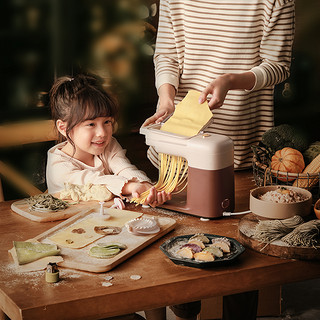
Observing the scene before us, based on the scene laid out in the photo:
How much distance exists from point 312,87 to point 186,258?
3.53 meters

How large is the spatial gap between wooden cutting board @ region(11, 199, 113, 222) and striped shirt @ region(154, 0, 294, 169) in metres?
0.64

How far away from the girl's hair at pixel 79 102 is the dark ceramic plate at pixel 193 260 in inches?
29.7

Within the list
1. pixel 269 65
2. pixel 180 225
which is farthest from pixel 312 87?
pixel 180 225

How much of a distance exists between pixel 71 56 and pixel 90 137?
1.81m

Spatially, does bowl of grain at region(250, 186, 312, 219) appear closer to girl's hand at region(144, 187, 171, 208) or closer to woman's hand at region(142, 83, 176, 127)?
girl's hand at region(144, 187, 171, 208)

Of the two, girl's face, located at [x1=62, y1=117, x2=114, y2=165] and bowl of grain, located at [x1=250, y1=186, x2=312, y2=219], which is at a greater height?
girl's face, located at [x1=62, y1=117, x2=114, y2=165]

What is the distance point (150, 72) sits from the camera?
4.17 m

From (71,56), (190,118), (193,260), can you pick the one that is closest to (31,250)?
(193,260)

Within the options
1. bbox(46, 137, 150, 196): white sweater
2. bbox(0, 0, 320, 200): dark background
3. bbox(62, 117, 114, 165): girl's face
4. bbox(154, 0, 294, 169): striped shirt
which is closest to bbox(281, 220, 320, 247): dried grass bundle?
bbox(46, 137, 150, 196): white sweater

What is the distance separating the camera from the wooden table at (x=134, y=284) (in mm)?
1311

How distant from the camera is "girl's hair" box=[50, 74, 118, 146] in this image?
218 centimetres

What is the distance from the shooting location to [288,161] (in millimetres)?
1911

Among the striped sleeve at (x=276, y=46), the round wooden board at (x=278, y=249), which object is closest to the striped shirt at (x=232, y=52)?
the striped sleeve at (x=276, y=46)

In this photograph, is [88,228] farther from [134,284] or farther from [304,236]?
[304,236]
